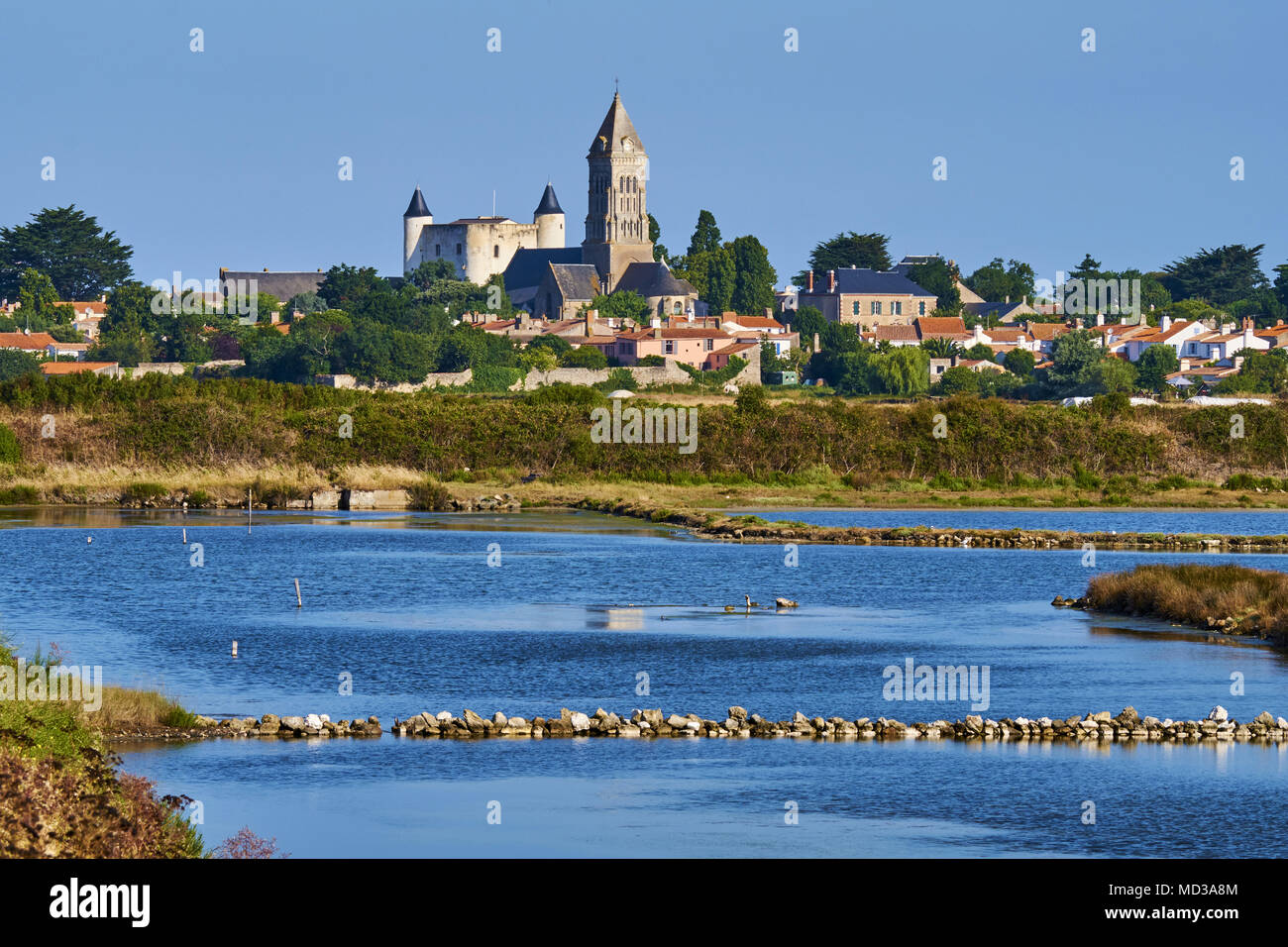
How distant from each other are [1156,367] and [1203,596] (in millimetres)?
110650

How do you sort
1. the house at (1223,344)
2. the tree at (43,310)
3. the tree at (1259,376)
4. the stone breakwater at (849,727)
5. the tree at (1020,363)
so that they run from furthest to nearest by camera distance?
the tree at (43,310) < the house at (1223,344) < the tree at (1020,363) < the tree at (1259,376) < the stone breakwater at (849,727)

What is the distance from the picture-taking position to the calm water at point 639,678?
2003 centimetres

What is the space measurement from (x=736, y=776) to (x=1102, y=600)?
21.5 metres

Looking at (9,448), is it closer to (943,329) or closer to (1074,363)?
(1074,363)

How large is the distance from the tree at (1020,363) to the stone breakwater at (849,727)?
131 metres

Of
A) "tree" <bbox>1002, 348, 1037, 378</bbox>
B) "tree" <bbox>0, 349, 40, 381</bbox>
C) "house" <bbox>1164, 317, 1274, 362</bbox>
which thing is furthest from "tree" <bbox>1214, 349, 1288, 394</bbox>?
"tree" <bbox>0, 349, 40, 381</bbox>

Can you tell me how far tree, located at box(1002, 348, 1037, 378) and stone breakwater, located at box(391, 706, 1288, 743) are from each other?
131379 millimetres

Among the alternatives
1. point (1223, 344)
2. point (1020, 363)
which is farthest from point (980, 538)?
point (1223, 344)

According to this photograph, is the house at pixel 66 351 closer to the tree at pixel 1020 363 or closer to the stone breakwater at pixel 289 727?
the tree at pixel 1020 363

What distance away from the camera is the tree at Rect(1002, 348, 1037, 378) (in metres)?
157

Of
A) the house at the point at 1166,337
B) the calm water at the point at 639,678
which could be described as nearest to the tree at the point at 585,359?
the house at the point at 1166,337

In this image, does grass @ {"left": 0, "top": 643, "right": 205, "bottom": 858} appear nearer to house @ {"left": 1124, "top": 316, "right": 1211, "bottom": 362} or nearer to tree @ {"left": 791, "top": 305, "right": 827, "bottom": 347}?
house @ {"left": 1124, "top": 316, "right": 1211, "bottom": 362}

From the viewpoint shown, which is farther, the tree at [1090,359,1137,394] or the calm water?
the tree at [1090,359,1137,394]
